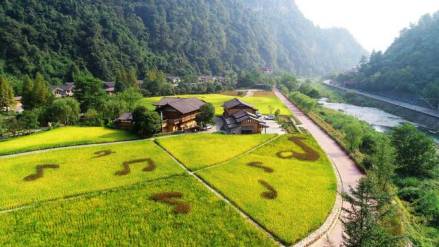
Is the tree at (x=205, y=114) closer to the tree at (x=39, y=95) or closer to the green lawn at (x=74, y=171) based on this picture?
the green lawn at (x=74, y=171)

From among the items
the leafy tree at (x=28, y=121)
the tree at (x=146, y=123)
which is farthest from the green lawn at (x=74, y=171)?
the leafy tree at (x=28, y=121)

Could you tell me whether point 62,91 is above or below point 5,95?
below

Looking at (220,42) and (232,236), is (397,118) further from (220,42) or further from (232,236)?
(220,42)

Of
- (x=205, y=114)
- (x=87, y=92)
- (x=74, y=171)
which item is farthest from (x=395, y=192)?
(x=87, y=92)

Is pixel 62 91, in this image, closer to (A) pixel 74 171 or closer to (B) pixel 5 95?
(B) pixel 5 95

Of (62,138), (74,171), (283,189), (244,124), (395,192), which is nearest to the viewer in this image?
(395,192)

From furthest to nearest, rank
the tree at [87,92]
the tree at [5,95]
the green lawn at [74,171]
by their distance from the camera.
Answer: the tree at [5,95] < the tree at [87,92] < the green lawn at [74,171]
